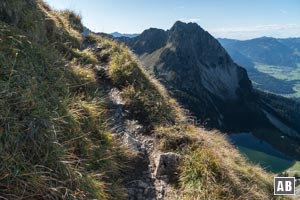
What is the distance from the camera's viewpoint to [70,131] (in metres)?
8.66

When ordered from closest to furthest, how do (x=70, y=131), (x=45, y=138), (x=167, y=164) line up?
(x=45, y=138)
(x=70, y=131)
(x=167, y=164)

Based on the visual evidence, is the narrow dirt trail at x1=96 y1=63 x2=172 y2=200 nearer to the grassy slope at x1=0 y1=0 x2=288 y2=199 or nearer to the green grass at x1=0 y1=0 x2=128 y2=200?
the grassy slope at x1=0 y1=0 x2=288 y2=199

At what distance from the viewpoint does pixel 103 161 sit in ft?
31.8

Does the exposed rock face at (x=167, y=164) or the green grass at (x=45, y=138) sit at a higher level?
the green grass at (x=45, y=138)

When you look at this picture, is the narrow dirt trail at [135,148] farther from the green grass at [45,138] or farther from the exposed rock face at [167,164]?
the green grass at [45,138]

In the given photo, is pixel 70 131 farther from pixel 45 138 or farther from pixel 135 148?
pixel 135 148

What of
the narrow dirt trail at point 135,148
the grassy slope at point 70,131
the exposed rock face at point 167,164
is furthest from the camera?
the exposed rock face at point 167,164

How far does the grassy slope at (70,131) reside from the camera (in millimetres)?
6504

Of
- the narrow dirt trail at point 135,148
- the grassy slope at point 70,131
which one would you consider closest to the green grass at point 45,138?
the grassy slope at point 70,131

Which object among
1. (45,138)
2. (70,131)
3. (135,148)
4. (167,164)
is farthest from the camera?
(135,148)

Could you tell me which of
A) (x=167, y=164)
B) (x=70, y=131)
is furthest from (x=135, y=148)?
(x=70, y=131)

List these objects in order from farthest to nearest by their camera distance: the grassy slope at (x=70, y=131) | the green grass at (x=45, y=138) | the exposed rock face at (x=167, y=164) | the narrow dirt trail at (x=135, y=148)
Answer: the exposed rock face at (x=167, y=164), the narrow dirt trail at (x=135, y=148), the grassy slope at (x=70, y=131), the green grass at (x=45, y=138)

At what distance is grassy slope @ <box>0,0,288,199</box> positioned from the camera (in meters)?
6.50

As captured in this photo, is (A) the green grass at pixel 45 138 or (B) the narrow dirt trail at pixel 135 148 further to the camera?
(B) the narrow dirt trail at pixel 135 148
